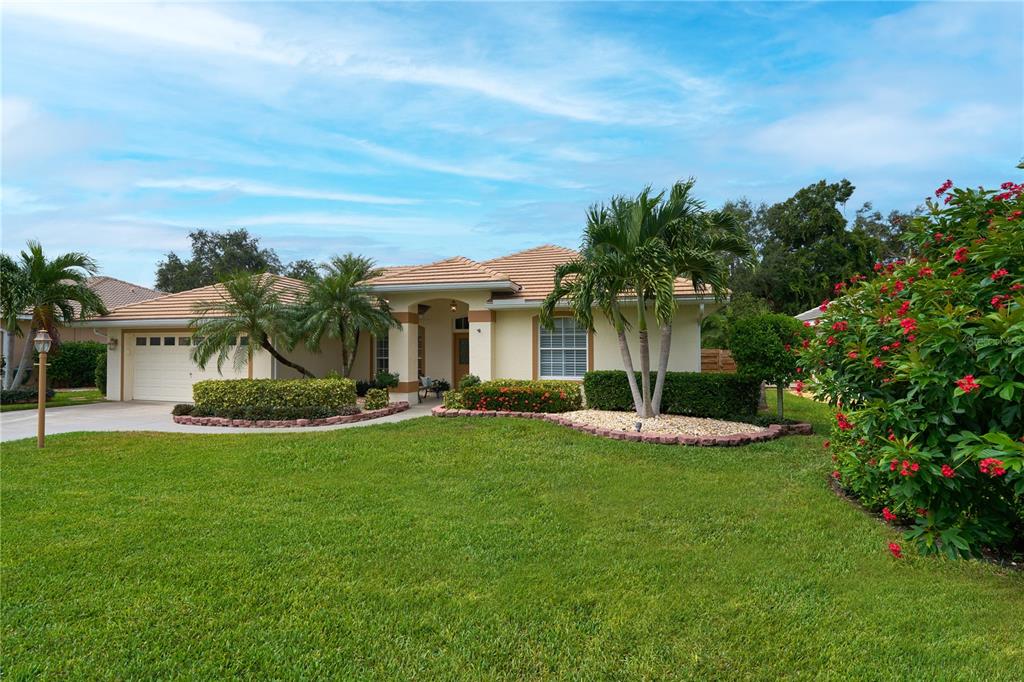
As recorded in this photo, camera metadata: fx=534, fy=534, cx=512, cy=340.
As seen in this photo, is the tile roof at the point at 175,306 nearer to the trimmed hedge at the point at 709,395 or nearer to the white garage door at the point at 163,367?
the white garage door at the point at 163,367

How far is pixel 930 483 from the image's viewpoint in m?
3.79

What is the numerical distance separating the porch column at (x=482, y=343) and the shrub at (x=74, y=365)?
18.5m

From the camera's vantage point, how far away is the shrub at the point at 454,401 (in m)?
13.5

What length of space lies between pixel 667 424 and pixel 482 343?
633cm

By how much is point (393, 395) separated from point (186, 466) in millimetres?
7996

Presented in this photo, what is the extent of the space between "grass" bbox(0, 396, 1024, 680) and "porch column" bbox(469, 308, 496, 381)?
766cm

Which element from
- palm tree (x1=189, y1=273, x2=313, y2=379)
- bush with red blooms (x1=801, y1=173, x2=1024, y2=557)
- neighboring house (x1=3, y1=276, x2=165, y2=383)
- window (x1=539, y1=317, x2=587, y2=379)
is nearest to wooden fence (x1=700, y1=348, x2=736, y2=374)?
window (x1=539, y1=317, x2=587, y2=379)

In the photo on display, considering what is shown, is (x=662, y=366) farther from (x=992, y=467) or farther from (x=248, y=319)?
(x=248, y=319)

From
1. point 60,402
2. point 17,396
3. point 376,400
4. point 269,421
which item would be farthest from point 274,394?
point 17,396

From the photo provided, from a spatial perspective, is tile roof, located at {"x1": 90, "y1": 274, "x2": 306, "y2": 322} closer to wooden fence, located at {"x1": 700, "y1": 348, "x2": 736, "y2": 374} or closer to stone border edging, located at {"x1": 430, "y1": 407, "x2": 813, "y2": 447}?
stone border edging, located at {"x1": 430, "y1": 407, "x2": 813, "y2": 447}

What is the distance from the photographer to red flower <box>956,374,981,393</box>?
10.7 feet

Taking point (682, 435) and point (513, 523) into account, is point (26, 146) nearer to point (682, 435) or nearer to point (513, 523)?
point (513, 523)

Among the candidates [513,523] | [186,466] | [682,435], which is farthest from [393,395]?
[513,523]

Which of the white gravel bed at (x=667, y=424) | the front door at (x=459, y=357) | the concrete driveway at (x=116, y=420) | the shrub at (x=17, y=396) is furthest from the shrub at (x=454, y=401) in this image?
the shrub at (x=17, y=396)
